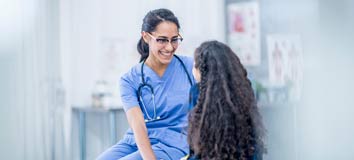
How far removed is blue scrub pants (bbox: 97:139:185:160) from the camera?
196cm

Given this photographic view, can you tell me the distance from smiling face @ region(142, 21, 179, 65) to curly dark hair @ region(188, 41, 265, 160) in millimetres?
359

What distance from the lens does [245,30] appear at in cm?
349

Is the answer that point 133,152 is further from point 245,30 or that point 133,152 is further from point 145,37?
point 245,30

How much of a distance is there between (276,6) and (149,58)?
3.00 ft

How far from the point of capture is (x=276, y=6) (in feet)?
9.07

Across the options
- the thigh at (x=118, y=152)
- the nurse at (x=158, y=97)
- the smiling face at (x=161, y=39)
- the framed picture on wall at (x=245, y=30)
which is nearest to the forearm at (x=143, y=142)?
the nurse at (x=158, y=97)

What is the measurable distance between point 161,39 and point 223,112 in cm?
49

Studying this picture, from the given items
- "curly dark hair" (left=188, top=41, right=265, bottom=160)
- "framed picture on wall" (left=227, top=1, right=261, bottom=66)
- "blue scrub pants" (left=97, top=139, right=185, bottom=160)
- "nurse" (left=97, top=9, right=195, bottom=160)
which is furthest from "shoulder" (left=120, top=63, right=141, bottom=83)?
"framed picture on wall" (left=227, top=1, right=261, bottom=66)

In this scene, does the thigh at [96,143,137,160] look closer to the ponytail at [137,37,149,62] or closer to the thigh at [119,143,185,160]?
the thigh at [119,143,185,160]

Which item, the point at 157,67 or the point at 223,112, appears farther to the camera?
the point at 157,67

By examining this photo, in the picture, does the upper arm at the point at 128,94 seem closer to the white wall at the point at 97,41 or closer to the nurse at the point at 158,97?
the nurse at the point at 158,97

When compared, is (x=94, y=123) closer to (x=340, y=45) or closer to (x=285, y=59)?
(x=285, y=59)

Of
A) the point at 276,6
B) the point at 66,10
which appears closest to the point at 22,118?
the point at 66,10

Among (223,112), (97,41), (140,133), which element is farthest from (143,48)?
(97,41)
